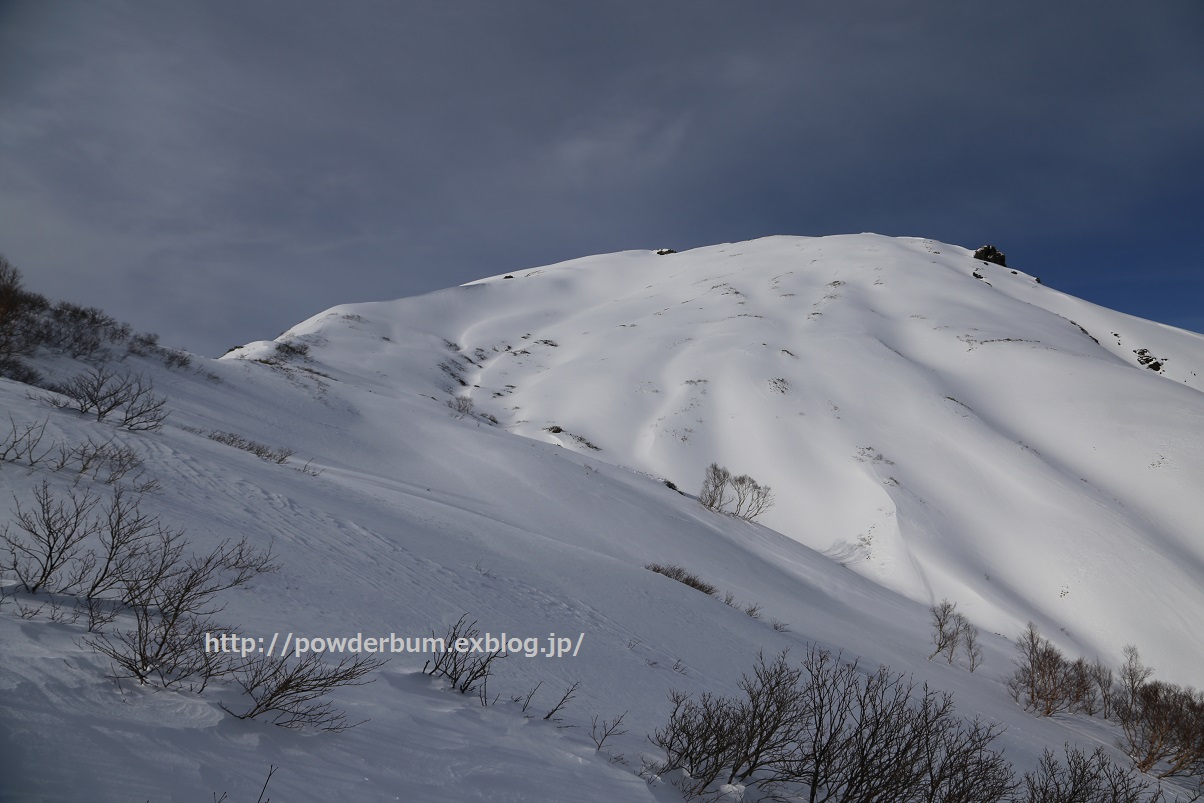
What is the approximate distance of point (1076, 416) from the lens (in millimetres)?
37156

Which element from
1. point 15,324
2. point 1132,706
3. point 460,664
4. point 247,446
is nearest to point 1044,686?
point 1132,706

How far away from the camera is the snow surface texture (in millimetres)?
3225

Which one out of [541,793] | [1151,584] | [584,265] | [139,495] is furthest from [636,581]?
[584,265]

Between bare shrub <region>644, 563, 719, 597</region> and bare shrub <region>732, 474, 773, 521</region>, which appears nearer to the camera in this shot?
bare shrub <region>644, 563, 719, 597</region>

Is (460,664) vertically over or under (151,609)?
over

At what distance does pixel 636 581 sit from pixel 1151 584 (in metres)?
28.9

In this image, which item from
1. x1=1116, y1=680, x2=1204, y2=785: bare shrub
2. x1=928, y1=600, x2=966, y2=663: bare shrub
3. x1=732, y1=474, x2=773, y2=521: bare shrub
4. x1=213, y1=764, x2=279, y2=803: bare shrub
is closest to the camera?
x1=213, y1=764, x2=279, y2=803: bare shrub

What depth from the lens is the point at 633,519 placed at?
18359 mm

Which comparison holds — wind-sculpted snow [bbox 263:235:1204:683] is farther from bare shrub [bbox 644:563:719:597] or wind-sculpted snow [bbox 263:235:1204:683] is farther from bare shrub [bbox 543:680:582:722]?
bare shrub [bbox 543:680:582:722]

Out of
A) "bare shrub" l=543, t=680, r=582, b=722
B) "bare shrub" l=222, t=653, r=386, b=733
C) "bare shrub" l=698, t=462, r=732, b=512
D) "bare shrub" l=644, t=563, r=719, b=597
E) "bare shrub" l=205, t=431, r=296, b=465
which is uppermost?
"bare shrub" l=698, t=462, r=732, b=512

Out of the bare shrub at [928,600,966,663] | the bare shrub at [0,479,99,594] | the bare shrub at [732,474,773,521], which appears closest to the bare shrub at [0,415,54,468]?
the bare shrub at [0,479,99,594]

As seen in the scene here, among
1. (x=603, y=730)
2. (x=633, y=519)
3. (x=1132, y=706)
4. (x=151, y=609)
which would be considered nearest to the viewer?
(x=151, y=609)

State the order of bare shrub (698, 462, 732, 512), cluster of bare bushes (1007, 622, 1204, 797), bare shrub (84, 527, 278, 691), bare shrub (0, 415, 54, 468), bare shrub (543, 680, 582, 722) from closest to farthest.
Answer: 1. bare shrub (84, 527, 278, 691)
2. bare shrub (543, 680, 582, 722)
3. bare shrub (0, 415, 54, 468)
4. cluster of bare bushes (1007, 622, 1204, 797)
5. bare shrub (698, 462, 732, 512)

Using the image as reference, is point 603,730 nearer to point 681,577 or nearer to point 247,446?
point 681,577
